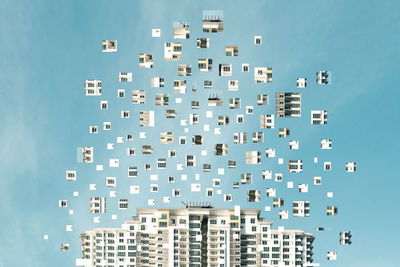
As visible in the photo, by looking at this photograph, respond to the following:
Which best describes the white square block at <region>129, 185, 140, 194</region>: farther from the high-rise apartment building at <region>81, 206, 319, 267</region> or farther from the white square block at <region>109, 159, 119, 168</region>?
the high-rise apartment building at <region>81, 206, 319, 267</region>

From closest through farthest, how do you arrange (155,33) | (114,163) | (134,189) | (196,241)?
(155,33) → (114,163) → (134,189) → (196,241)

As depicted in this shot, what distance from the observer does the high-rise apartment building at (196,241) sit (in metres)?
84.8

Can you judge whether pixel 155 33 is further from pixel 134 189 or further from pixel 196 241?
pixel 196 241

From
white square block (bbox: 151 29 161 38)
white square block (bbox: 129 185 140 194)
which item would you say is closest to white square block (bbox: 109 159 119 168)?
white square block (bbox: 129 185 140 194)

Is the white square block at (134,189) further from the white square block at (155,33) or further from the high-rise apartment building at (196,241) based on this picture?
the white square block at (155,33)

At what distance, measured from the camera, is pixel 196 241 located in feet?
282

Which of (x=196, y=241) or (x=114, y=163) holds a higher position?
(x=114, y=163)

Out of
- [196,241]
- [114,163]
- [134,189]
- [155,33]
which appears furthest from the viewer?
[196,241]

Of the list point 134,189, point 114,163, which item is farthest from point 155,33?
point 134,189

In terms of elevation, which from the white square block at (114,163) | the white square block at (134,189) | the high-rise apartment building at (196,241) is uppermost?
the white square block at (114,163)

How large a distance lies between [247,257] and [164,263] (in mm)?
14097

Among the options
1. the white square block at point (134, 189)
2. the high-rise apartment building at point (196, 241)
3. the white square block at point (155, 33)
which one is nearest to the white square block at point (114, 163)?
the white square block at point (134, 189)

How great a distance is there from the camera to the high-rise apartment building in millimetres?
84756

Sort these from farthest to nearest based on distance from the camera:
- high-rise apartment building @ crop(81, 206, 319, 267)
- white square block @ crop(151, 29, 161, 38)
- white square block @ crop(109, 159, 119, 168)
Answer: high-rise apartment building @ crop(81, 206, 319, 267) < white square block @ crop(109, 159, 119, 168) < white square block @ crop(151, 29, 161, 38)
